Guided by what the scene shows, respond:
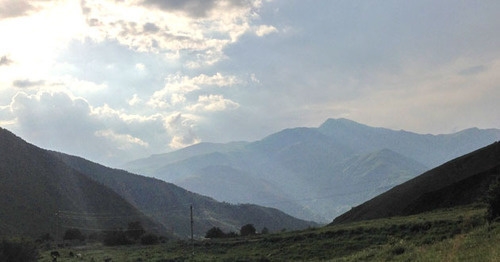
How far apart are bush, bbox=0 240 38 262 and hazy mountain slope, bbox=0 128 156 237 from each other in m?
59.4

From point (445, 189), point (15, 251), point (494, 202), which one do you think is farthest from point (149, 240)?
point (494, 202)

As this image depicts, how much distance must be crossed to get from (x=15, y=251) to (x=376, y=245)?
165ft

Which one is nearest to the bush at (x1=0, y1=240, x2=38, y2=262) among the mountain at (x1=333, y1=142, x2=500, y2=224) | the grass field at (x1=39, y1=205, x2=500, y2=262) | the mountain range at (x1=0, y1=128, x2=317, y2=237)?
the grass field at (x1=39, y1=205, x2=500, y2=262)

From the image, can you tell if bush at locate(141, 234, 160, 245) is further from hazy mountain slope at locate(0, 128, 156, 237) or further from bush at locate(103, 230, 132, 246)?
hazy mountain slope at locate(0, 128, 156, 237)

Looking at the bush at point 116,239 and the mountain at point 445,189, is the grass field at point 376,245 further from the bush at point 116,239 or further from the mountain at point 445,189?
the bush at point 116,239

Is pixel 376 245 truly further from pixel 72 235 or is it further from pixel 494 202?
pixel 72 235

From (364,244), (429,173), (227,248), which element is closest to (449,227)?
(364,244)

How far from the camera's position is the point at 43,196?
144 m

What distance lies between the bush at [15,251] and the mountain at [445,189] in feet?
185

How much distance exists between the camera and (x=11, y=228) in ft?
378

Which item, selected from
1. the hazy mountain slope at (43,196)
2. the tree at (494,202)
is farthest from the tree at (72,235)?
the tree at (494,202)

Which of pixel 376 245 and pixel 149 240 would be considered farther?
pixel 149 240

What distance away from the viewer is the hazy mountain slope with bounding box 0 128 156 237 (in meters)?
126

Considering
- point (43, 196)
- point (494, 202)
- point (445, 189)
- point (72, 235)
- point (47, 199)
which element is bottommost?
point (72, 235)
